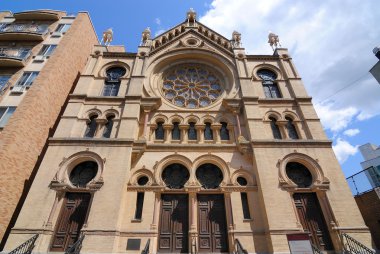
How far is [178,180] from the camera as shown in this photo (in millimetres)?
13828

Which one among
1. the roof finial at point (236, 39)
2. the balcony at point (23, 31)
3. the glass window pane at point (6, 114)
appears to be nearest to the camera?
the glass window pane at point (6, 114)

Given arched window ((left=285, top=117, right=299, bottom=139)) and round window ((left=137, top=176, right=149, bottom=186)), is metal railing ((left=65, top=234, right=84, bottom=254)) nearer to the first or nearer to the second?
round window ((left=137, top=176, right=149, bottom=186))

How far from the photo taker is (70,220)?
39.0ft

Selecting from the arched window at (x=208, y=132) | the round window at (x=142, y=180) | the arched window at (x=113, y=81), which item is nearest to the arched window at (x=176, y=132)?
the arched window at (x=208, y=132)

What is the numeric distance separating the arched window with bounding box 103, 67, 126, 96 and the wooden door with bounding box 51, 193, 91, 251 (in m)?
8.52

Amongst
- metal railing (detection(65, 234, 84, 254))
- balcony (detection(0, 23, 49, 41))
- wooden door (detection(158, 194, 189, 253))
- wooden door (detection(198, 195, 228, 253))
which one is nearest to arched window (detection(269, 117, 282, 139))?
wooden door (detection(198, 195, 228, 253))

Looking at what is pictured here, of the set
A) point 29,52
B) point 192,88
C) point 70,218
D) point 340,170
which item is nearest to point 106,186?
point 70,218

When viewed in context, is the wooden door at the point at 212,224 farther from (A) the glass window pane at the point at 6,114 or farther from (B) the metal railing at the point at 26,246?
(A) the glass window pane at the point at 6,114

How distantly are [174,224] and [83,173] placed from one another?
20.4 ft

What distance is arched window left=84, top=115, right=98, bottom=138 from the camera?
15.4 meters

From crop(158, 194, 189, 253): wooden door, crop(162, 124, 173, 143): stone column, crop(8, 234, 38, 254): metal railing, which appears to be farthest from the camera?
crop(162, 124, 173, 143): stone column

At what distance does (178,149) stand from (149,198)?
11.6ft

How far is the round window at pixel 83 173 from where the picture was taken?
13070mm

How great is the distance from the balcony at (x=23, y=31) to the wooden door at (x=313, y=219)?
81.8ft
